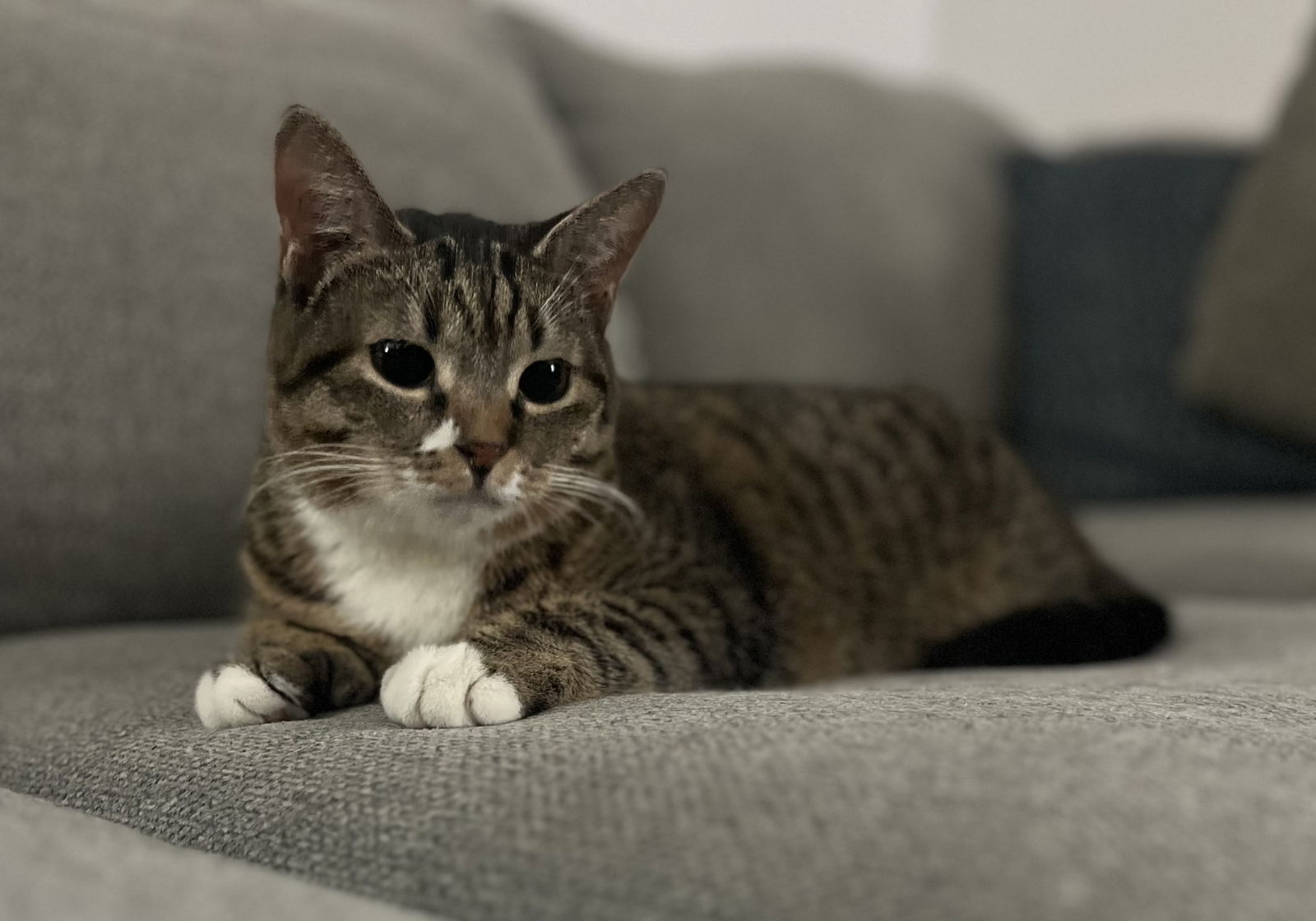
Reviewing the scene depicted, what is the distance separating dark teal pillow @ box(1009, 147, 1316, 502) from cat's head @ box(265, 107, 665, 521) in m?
1.44

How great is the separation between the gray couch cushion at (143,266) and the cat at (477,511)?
31cm

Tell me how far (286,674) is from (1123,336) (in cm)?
182

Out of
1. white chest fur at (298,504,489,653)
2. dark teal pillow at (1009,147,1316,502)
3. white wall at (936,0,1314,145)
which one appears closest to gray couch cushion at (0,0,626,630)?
white chest fur at (298,504,489,653)

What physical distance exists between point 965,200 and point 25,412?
173 centimetres

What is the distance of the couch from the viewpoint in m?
0.55

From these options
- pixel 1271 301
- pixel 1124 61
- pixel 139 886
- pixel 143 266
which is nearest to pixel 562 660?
pixel 139 886

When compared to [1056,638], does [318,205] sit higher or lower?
higher

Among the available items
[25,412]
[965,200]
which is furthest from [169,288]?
[965,200]

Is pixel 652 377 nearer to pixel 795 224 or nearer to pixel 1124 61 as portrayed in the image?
pixel 795 224

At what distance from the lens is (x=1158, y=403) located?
213 cm

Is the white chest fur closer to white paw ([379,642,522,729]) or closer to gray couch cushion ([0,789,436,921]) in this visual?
white paw ([379,642,522,729])

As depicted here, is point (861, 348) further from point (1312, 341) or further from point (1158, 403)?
point (1312, 341)

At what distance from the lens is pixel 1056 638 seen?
3.97ft

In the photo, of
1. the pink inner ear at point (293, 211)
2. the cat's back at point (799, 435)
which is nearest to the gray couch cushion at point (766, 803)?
the pink inner ear at point (293, 211)
